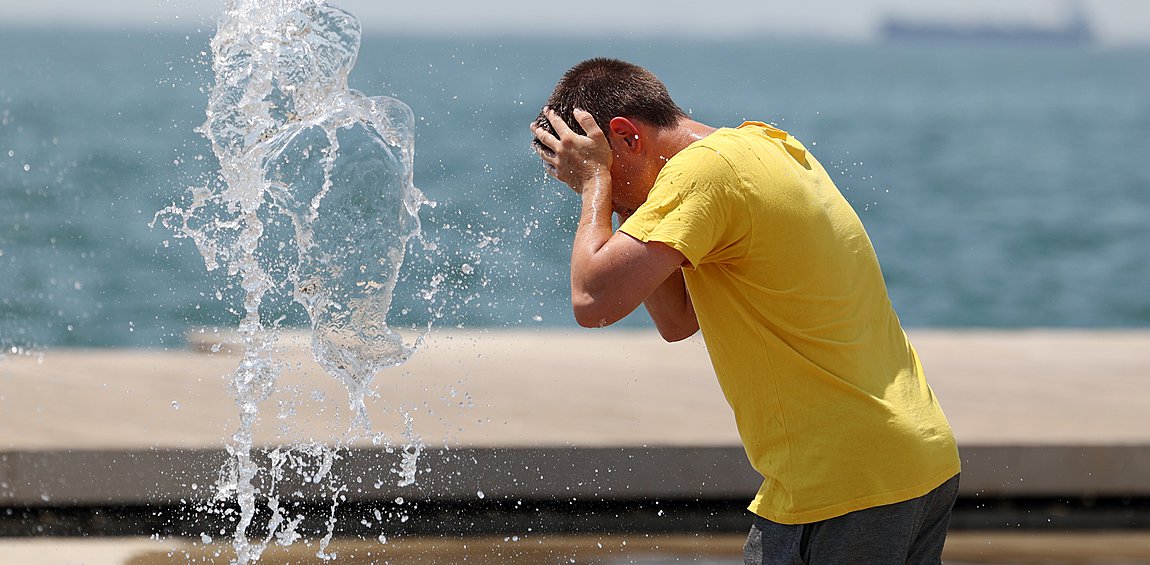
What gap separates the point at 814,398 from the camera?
2445mm

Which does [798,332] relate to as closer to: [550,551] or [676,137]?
[676,137]

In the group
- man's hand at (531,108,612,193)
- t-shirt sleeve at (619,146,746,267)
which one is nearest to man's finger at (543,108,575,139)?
man's hand at (531,108,612,193)

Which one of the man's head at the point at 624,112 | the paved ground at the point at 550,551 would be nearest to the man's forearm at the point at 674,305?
the man's head at the point at 624,112

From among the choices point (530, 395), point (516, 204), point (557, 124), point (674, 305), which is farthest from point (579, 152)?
point (516, 204)

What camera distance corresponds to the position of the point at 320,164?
359 cm

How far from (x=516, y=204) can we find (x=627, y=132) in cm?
1044

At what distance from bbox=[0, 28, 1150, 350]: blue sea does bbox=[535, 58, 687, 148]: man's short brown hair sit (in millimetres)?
1115

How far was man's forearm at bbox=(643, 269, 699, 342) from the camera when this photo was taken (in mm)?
2998

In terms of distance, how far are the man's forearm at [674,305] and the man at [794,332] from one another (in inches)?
17.6

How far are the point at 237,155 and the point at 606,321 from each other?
1500mm

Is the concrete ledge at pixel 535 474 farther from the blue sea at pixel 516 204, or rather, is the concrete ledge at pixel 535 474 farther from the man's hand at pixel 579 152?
the man's hand at pixel 579 152

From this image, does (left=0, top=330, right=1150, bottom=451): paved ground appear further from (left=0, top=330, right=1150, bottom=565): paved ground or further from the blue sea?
the blue sea

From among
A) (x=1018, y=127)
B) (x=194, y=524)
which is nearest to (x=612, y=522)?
(x=194, y=524)

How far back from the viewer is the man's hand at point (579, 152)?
2.68m
